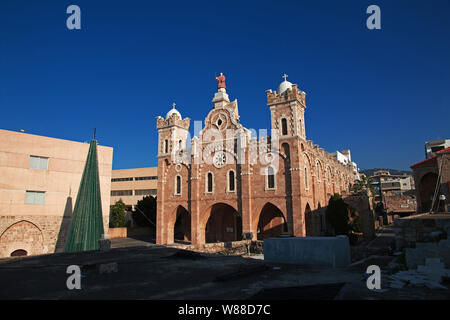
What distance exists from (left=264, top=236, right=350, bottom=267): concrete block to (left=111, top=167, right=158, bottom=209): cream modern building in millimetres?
47422

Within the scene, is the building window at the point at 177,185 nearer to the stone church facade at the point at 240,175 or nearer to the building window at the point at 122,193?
the stone church facade at the point at 240,175

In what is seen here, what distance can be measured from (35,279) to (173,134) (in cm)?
2730

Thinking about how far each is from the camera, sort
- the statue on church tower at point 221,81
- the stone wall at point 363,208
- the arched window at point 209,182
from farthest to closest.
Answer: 1. the statue on church tower at point 221,81
2. the stone wall at point 363,208
3. the arched window at point 209,182

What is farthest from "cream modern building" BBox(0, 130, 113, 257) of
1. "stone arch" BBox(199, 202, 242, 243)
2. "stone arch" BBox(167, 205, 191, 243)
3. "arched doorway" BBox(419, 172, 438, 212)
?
"arched doorway" BBox(419, 172, 438, 212)

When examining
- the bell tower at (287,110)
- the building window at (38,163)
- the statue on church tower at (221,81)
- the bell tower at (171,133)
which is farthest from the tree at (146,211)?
the bell tower at (287,110)

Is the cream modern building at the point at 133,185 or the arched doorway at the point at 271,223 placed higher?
the cream modern building at the point at 133,185

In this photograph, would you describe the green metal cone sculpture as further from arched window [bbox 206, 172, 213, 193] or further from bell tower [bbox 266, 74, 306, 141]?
bell tower [bbox 266, 74, 306, 141]

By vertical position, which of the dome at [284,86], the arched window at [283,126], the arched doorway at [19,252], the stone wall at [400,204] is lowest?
the arched doorway at [19,252]

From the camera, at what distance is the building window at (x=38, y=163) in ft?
103

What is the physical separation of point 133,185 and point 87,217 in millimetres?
37232

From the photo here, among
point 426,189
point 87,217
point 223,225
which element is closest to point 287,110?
point 223,225

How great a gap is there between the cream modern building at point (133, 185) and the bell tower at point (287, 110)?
36666 millimetres

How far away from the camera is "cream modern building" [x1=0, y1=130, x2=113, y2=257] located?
96.6 feet
